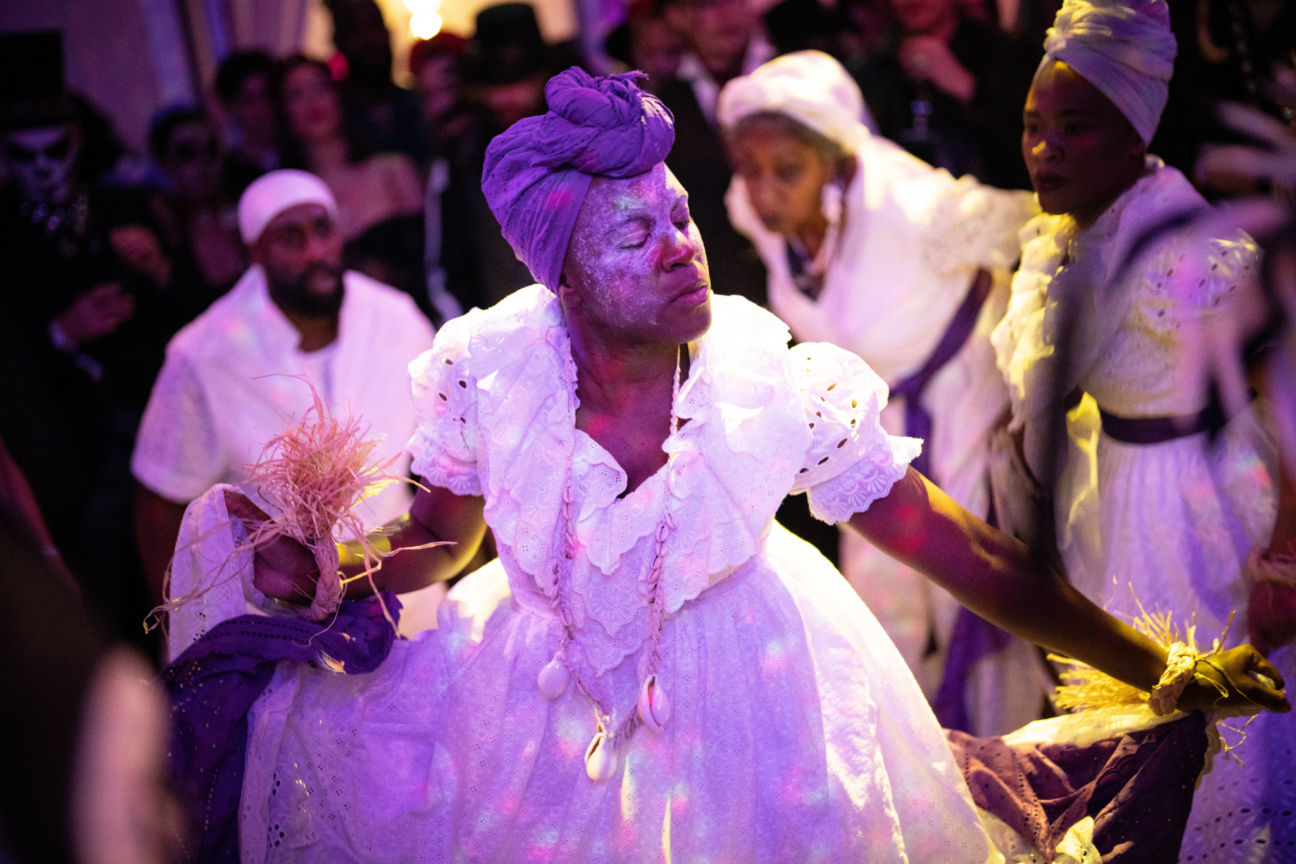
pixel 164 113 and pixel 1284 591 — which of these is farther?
pixel 164 113

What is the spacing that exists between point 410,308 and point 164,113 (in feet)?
7.08

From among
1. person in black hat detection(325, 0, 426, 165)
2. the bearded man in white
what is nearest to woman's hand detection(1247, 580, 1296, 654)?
the bearded man in white

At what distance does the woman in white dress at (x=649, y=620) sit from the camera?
5.54 ft

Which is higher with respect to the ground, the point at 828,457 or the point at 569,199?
the point at 569,199

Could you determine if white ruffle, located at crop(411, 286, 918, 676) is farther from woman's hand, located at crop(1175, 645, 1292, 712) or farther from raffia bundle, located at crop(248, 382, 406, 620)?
woman's hand, located at crop(1175, 645, 1292, 712)

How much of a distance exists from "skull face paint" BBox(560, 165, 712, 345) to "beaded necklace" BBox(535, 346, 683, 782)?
0.53ft

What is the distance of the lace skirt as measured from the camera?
1.67 m

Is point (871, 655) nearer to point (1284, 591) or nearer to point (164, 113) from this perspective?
Result: point (1284, 591)

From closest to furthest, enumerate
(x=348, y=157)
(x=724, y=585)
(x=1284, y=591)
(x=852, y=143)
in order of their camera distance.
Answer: (x=724, y=585) < (x=1284, y=591) < (x=852, y=143) < (x=348, y=157)

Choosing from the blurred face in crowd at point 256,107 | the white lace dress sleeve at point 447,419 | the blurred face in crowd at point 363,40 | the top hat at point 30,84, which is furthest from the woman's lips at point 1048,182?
the top hat at point 30,84

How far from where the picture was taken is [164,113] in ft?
16.1

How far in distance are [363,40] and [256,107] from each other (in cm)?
66

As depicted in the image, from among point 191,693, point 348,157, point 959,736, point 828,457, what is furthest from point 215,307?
point 959,736

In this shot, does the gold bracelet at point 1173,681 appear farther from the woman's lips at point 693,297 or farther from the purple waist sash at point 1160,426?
the woman's lips at point 693,297
